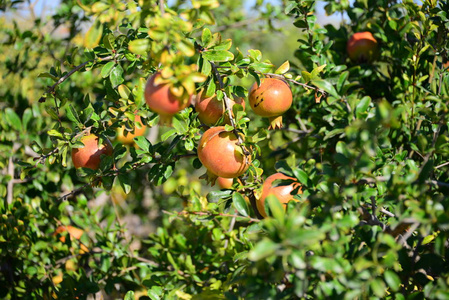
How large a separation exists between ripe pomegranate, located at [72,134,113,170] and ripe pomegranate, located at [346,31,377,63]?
828mm

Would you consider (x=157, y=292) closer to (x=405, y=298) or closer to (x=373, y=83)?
(x=405, y=298)

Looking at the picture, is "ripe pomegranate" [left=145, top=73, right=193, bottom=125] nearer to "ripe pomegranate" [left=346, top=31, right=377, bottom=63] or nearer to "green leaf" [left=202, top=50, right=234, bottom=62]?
"green leaf" [left=202, top=50, right=234, bottom=62]

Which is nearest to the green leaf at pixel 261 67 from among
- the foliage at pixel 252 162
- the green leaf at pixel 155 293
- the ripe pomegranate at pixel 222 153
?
the foliage at pixel 252 162

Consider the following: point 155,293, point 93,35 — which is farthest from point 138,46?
point 155,293

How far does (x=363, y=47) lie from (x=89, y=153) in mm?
886

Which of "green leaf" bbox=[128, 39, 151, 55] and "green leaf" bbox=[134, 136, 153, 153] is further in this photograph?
"green leaf" bbox=[134, 136, 153, 153]

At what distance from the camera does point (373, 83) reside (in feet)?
4.42

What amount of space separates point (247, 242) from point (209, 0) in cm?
56

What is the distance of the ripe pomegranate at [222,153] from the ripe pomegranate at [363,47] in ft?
2.19

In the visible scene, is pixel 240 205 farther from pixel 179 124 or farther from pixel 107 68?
pixel 107 68

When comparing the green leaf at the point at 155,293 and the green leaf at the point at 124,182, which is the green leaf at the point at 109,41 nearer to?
the green leaf at the point at 124,182

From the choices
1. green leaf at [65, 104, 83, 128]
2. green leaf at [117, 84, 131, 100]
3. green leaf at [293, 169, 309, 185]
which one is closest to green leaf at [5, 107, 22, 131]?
green leaf at [65, 104, 83, 128]

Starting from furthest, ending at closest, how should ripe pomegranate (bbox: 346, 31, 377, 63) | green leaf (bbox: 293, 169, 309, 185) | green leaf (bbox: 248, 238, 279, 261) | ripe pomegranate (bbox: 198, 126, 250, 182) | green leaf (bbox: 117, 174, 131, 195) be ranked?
ripe pomegranate (bbox: 346, 31, 377, 63)
green leaf (bbox: 117, 174, 131, 195)
ripe pomegranate (bbox: 198, 126, 250, 182)
green leaf (bbox: 293, 169, 309, 185)
green leaf (bbox: 248, 238, 279, 261)

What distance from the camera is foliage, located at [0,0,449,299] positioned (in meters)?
0.59
